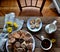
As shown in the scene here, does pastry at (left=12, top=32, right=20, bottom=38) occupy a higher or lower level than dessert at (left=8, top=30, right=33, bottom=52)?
higher

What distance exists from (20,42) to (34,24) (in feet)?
0.87

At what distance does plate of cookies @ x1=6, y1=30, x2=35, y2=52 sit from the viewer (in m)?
1.37

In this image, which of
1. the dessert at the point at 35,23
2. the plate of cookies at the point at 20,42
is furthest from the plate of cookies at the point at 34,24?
the plate of cookies at the point at 20,42

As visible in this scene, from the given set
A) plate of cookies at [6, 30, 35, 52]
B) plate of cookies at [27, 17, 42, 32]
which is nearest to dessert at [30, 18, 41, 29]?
plate of cookies at [27, 17, 42, 32]

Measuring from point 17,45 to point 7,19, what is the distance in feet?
1.05

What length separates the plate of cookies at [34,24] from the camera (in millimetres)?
1567

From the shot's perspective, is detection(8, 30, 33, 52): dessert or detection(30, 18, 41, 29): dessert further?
detection(30, 18, 41, 29): dessert

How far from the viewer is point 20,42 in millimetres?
1384

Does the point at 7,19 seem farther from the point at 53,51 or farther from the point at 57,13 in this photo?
the point at 57,13

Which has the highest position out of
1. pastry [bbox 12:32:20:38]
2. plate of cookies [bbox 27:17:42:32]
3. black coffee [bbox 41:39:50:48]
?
pastry [bbox 12:32:20:38]

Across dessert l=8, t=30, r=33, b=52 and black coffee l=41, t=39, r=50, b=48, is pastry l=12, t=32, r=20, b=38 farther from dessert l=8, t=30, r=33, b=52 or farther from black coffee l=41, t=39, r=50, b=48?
black coffee l=41, t=39, r=50, b=48

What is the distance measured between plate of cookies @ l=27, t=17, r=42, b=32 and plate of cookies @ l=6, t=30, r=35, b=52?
0.13 metres

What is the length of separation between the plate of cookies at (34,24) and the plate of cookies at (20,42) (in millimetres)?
128

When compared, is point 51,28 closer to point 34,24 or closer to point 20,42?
point 34,24
